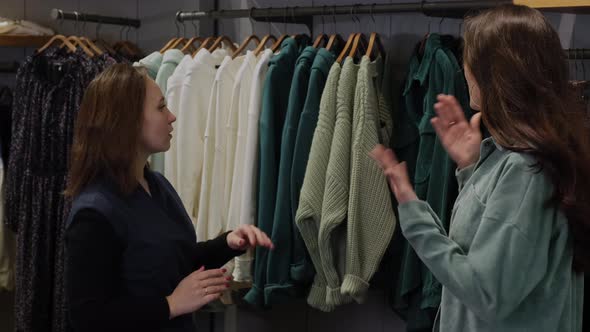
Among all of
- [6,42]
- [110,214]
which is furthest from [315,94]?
[6,42]

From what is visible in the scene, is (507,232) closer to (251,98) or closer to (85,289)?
Answer: (85,289)

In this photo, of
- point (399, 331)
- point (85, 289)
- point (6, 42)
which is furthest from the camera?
point (6, 42)

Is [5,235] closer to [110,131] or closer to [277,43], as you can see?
[277,43]

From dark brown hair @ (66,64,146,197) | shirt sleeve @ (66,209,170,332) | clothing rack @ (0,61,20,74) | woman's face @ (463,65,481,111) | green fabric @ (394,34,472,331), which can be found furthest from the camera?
clothing rack @ (0,61,20,74)

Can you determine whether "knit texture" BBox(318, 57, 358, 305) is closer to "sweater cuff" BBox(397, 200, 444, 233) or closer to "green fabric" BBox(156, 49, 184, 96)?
"green fabric" BBox(156, 49, 184, 96)

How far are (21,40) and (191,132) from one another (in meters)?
1.14

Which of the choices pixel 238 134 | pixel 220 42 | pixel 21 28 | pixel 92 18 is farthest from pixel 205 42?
pixel 21 28

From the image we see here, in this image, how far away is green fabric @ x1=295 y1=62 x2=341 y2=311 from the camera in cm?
275

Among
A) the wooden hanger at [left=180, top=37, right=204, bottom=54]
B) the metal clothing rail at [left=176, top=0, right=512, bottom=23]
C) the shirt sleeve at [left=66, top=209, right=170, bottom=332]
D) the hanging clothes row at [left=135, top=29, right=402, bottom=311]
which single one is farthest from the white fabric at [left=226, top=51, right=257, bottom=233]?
the shirt sleeve at [left=66, top=209, right=170, bottom=332]

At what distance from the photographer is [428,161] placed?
2.71 meters

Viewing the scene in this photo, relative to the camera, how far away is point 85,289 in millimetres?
1913

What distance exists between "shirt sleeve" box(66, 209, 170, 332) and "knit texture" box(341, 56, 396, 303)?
908 mm

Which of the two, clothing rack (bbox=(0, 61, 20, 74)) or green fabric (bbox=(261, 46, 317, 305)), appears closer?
green fabric (bbox=(261, 46, 317, 305))

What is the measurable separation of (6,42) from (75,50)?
476 mm
